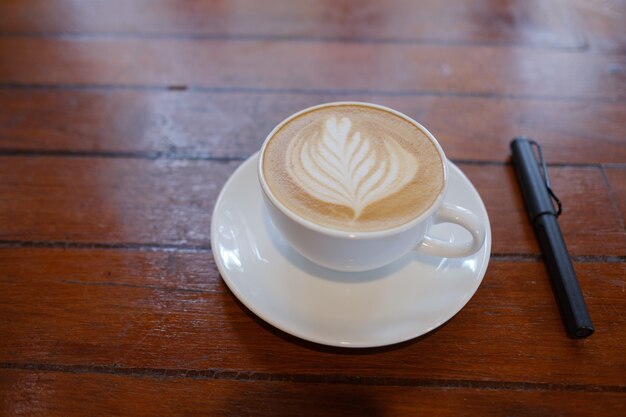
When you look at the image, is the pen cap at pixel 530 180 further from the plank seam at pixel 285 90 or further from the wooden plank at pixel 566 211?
the plank seam at pixel 285 90

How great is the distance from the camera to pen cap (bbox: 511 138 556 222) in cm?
71

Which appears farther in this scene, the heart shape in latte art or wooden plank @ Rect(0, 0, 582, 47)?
wooden plank @ Rect(0, 0, 582, 47)

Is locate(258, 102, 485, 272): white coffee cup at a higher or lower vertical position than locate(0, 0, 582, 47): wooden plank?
lower

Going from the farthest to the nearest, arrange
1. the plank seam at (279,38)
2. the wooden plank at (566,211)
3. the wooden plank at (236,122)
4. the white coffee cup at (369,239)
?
the plank seam at (279,38) < the wooden plank at (236,122) < the wooden plank at (566,211) < the white coffee cup at (369,239)

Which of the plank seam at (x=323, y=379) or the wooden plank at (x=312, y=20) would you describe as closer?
the plank seam at (x=323, y=379)

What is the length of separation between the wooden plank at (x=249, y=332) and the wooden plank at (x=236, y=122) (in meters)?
0.25

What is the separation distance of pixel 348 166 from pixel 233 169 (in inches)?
10.5

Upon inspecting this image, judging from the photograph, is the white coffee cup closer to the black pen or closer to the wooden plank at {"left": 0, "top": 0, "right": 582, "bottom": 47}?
the black pen

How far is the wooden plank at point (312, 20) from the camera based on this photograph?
107 cm

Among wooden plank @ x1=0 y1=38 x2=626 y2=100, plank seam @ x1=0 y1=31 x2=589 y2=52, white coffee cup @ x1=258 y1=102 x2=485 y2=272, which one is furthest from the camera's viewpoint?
plank seam @ x1=0 y1=31 x2=589 y2=52

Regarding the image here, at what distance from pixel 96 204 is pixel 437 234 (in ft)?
1.72

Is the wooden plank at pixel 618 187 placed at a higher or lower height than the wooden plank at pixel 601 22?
lower

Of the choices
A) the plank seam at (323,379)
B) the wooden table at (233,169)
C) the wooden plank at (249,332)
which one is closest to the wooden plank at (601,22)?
the wooden table at (233,169)

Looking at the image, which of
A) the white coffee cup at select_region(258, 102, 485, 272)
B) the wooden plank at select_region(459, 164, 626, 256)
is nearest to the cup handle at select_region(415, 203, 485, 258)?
the white coffee cup at select_region(258, 102, 485, 272)
